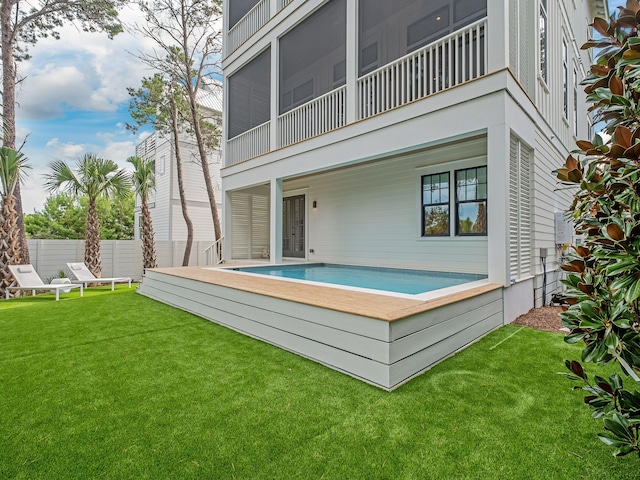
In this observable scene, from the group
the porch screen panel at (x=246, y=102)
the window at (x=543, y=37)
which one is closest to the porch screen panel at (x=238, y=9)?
the porch screen panel at (x=246, y=102)

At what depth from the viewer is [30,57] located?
11891mm

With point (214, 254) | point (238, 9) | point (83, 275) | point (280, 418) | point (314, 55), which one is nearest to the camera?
point (280, 418)

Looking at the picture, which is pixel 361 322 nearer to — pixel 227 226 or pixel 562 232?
pixel 562 232

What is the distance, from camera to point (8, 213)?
29.2 ft

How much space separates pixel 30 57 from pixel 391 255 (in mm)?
14377

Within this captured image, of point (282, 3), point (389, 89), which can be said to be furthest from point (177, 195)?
point (389, 89)

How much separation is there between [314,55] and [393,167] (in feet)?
14.2

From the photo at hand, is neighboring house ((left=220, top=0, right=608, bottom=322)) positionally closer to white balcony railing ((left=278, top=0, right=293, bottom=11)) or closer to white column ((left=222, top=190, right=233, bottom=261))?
white column ((left=222, top=190, right=233, bottom=261))

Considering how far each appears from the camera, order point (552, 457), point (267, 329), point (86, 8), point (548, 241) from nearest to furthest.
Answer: point (552, 457) < point (267, 329) < point (548, 241) < point (86, 8)

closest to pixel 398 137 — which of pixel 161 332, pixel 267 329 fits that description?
pixel 267 329

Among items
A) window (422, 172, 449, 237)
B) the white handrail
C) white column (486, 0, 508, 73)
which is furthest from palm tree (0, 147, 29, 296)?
white column (486, 0, 508, 73)

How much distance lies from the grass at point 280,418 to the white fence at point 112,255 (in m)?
8.17

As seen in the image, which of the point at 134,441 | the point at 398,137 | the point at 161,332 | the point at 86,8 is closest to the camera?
the point at 134,441

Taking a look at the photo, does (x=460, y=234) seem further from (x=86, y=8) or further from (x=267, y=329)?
(x=86, y=8)
